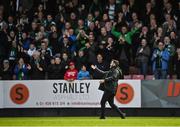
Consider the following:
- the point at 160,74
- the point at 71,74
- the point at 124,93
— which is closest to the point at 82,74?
the point at 71,74

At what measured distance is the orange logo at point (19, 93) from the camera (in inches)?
950

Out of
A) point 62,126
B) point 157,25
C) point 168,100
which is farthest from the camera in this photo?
point 157,25

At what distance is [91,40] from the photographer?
24.0m

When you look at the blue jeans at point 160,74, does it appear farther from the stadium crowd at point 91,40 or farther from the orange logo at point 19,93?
the orange logo at point 19,93

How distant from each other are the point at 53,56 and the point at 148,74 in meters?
4.09

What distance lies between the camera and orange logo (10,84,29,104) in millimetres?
24141

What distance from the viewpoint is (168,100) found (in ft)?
75.9

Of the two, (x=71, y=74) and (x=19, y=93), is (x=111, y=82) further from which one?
(x=19, y=93)

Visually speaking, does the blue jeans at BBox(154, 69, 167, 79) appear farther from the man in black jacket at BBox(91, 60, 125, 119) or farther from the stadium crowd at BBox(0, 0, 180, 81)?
the man in black jacket at BBox(91, 60, 125, 119)

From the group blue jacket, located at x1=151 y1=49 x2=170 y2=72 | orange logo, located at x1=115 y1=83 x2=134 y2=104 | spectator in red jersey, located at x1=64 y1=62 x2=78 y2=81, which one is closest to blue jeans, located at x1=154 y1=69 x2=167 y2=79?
blue jacket, located at x1=151 y1=49 x2=170 y2=72

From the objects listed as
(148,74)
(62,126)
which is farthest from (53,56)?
(62,126)

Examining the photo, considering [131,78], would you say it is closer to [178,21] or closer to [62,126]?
[178,21]

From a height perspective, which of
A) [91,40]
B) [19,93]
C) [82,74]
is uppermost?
[91,40]

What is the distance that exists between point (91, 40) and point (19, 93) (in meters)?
3.73
